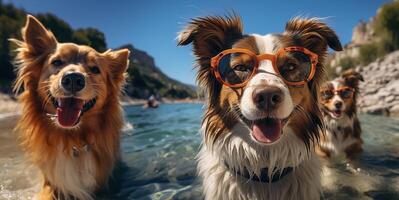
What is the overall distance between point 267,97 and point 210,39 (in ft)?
3.47

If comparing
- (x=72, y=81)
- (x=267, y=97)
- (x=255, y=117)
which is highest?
(x=72, y=81)

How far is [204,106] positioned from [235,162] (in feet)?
2.26

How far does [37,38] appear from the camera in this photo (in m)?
4.22

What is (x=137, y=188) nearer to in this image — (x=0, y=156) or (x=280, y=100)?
(x=280, y=100)

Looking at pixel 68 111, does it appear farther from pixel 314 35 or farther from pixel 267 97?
pixel 314 35

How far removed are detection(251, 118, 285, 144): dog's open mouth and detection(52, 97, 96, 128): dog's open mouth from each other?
6.69 feet

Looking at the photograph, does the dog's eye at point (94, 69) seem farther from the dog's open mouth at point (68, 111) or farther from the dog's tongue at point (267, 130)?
the dog's tongue at point (267, 130)

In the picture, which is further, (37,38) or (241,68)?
(37,38)

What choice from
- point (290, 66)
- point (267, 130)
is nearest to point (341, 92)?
point (290, 66)

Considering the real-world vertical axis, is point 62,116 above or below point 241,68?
below

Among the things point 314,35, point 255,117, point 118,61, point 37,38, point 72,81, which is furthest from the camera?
point 118,61

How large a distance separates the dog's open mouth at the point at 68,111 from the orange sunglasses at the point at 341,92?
14.1ft

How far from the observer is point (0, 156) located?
21.3 ft

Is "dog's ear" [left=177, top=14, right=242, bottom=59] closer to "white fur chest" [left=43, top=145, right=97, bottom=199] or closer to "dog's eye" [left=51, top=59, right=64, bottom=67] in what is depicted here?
"dog's eye" [left=51, top=59, right=64, bottom=67]
